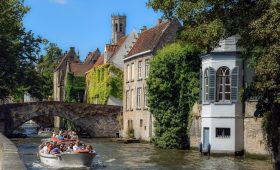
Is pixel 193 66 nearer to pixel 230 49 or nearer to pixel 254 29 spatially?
pixel 230 49

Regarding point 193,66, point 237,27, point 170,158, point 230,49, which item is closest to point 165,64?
point 193,66

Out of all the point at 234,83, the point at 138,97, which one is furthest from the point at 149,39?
the point at 234,83

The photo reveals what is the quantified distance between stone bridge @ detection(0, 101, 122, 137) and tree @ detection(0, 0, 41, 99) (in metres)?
5.27

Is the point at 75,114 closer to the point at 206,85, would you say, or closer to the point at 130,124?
the point at 130,124

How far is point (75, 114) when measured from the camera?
203 feet

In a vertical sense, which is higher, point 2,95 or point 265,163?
point 2,95

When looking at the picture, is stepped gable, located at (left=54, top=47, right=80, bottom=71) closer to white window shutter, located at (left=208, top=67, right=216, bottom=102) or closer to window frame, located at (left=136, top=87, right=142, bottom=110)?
window frame, located at (left=136, top=87, right=142, bottom=110)

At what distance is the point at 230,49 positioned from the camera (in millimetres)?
36250

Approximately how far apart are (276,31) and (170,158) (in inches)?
702

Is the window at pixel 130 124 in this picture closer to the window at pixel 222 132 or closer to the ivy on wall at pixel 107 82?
the ivy on wall at pixel 107 82

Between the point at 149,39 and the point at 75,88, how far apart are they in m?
29.5

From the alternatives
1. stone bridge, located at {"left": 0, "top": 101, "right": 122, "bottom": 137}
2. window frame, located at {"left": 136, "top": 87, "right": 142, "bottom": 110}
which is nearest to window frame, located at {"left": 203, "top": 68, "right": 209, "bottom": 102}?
window frame, located at {"left": 136, "top": 87, "right": 142, "bottom": 110}

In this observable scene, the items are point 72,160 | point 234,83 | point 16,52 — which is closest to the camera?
point 72,160

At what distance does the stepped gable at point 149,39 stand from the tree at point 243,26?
99.7 ft
